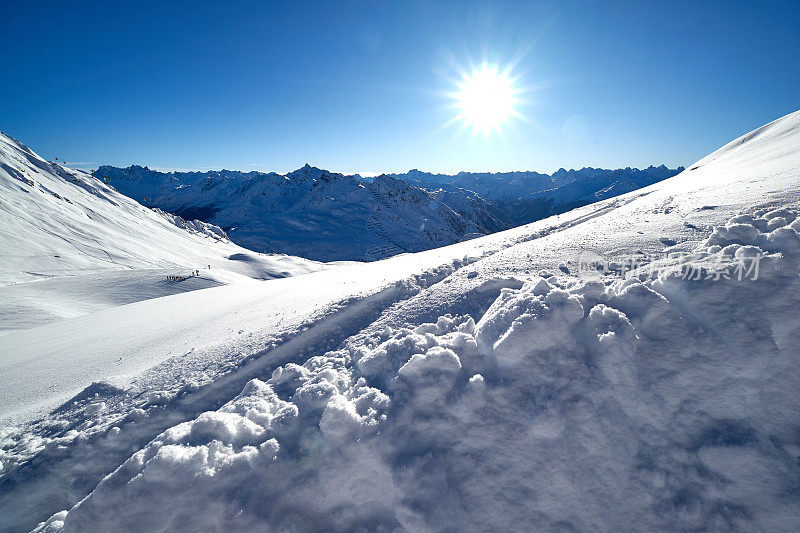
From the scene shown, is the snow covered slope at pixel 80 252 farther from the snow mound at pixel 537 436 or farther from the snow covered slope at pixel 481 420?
the snow mound at pixel 537 436

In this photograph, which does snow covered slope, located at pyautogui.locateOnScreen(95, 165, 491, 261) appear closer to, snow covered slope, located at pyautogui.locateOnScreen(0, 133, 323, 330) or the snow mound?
snow covered slope, located at pyautogui.locateOnScreen(0, 133, 323, 330)

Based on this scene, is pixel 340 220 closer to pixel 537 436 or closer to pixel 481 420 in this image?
pixel 481 420

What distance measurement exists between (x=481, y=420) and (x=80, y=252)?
29.5 m

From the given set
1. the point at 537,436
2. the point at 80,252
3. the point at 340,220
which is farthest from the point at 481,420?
the point at 340,220

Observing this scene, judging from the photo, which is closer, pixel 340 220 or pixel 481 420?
pixel 481 420

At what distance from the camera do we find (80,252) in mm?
21406

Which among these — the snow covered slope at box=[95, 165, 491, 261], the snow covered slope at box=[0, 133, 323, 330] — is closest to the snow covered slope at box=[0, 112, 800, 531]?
the snow covered slope at box=[0, 133, 323, 330]

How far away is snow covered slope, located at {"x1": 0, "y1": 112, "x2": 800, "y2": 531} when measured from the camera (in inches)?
82.4

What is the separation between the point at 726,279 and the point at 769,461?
1457 millimetres

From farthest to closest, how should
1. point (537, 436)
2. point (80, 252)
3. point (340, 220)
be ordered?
point (340, 220) → point (80, 252) → point (537, 436)

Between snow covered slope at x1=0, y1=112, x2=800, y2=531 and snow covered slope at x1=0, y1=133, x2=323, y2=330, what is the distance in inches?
374

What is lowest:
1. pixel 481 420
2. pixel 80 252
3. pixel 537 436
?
pixel 537 436

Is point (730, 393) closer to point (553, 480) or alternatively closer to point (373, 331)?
point (553, 480)

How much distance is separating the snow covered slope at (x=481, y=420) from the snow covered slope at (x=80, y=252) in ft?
31.2
